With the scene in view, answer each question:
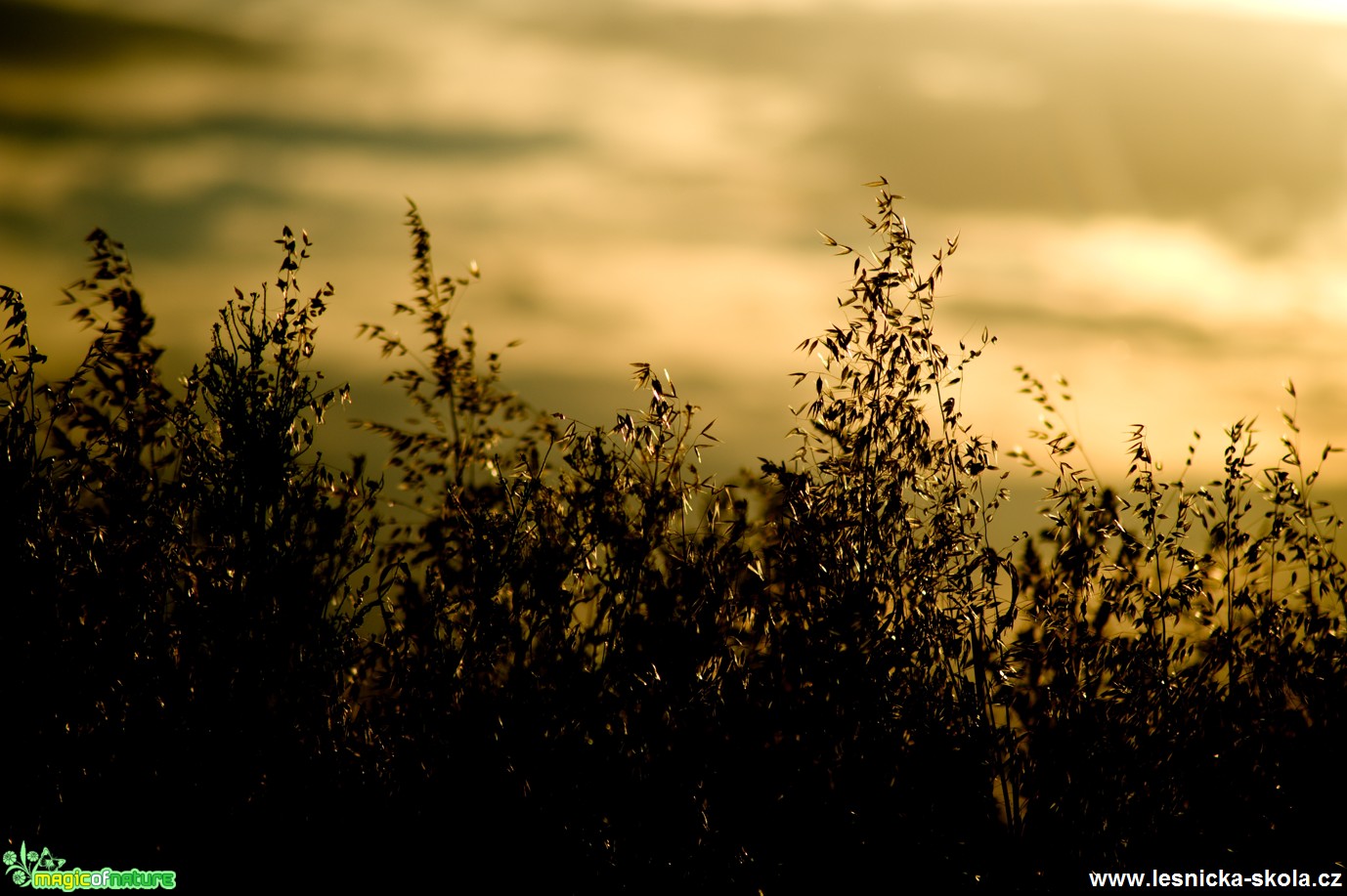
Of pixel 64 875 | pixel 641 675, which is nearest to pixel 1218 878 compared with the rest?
pixel 641 675

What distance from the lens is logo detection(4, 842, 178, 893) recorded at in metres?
9.98

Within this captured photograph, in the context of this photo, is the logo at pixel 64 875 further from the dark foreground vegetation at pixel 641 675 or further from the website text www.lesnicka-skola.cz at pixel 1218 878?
the website text www.lesnicka-skola.cz at pixel 1218 878

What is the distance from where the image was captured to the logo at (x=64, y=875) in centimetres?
998

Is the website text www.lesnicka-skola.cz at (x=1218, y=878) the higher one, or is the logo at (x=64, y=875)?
the logo at (x=64, y=875)

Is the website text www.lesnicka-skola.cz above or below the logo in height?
below

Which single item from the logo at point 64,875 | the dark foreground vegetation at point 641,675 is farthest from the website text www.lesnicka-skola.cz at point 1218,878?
the logo at point 64,875

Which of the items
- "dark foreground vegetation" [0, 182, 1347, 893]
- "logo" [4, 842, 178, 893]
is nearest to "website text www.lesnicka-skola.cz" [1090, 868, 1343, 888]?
"dark foreground vegetation" [0, 182, 1347, 893]

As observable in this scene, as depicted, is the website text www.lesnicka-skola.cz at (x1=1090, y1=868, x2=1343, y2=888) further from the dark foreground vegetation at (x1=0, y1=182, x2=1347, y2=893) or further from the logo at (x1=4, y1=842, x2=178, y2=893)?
the logo at (x1=4, y1=842, x2=178, y2=893)

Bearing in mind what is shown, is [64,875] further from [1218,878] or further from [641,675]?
[1218,878]

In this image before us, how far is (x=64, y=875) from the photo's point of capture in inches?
397

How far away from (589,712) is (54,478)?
4.93m

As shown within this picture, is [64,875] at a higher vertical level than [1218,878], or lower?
higher

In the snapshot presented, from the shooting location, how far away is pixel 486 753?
993 cm

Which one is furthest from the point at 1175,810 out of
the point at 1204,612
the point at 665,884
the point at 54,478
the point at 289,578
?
the point at 54,478
